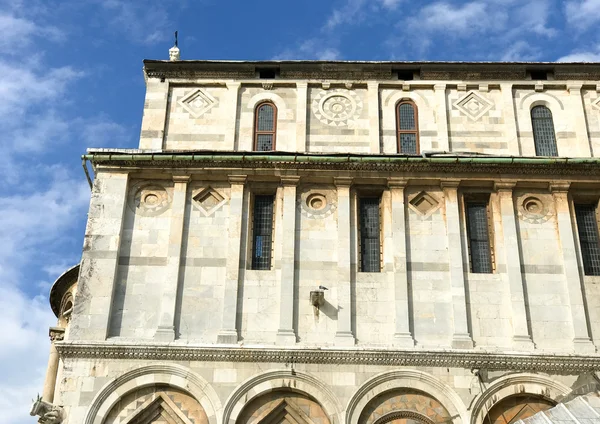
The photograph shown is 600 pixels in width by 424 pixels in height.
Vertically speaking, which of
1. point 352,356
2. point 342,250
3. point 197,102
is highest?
point 197,102

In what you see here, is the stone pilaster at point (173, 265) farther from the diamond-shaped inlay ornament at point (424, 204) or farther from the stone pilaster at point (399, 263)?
the diamond-shaped inlay ornament at point (424, 204)

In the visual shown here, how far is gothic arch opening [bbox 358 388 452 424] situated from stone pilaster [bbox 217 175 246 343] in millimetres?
3417

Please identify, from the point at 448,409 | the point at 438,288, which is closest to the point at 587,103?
the point at 438,288

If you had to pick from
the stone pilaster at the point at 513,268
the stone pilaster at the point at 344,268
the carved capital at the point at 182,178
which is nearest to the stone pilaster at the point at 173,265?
the carved capital at the point at 182,178

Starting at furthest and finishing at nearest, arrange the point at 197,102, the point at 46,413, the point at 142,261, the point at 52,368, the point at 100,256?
1. the point at 52,368
2. the point at 197,102
3. the point at 142,261
4. the point at 100,256
5. the point at 46,413

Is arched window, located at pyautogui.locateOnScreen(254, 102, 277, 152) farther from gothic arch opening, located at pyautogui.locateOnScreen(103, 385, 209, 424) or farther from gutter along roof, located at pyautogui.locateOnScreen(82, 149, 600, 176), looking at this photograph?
gothic arch opening, located at pyautogui.locateOnScreen(103, 385, 209, 424)

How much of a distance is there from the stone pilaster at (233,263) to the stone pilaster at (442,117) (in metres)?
5.19

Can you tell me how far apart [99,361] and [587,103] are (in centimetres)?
1402

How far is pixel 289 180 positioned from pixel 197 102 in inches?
143

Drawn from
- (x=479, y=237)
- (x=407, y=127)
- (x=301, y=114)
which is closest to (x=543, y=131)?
(x=407, y=127)

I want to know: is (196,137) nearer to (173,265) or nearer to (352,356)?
(173,265)

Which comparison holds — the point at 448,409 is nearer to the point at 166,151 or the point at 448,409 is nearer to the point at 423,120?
the point at 423,120

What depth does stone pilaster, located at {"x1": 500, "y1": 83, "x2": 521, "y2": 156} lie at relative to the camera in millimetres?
21469

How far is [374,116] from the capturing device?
71.8 feet
